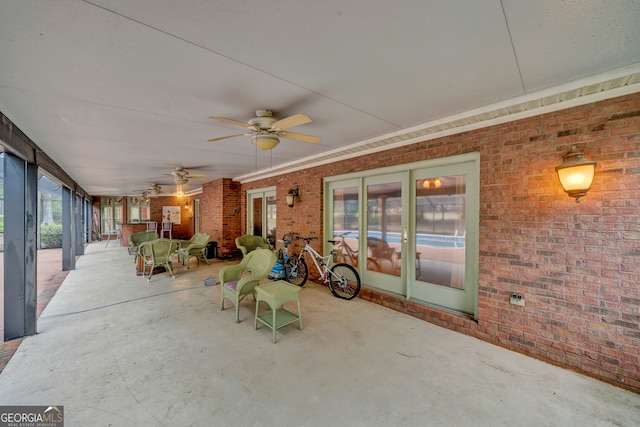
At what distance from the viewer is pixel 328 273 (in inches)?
185

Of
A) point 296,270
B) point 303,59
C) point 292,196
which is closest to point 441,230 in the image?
point 303,59

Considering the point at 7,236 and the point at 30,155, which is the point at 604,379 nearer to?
the point at 7,236

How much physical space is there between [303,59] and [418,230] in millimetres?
2906

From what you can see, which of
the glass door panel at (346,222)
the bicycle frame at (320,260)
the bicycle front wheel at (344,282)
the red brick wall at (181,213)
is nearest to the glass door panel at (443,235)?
the bicycle front wheel at (344,282)

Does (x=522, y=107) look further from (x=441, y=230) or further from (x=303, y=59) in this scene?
(x=303, y=59)

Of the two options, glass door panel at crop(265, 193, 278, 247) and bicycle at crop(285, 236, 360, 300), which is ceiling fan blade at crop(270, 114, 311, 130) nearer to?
bicycle at crop(285, 236, 360, 300)

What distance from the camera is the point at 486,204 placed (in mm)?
2887

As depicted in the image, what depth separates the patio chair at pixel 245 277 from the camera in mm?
3402

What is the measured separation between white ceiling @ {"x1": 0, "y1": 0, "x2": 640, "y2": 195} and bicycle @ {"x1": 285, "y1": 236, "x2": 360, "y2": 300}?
8.57 ft

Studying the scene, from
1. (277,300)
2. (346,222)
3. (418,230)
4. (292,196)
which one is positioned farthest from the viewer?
(292,196)

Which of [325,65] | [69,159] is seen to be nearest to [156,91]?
[325,65]

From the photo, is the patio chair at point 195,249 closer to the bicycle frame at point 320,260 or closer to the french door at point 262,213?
the french door at point 262,213

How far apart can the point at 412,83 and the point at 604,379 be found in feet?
10.6

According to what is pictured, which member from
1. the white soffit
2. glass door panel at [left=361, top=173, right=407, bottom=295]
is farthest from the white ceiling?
glass door panel at [left=361, top=173, right=407, bottom=295]
